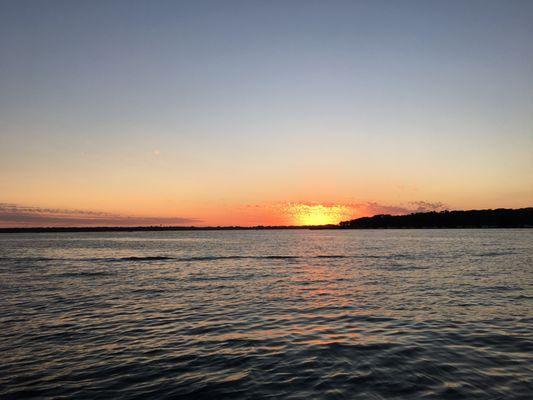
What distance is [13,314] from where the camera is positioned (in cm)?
2256

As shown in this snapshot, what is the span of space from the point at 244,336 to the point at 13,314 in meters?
14.8

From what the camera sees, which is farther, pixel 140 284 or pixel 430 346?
pixel 140 284

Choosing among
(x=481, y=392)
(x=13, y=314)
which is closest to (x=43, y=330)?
(x=13, y=314)

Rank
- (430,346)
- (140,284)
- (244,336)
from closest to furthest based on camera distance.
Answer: (430,346) < (244,336) < (140,284)

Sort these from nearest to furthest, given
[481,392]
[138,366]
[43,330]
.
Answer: [481,392], [138,366], [43,330]

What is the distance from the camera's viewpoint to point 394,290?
29906mm

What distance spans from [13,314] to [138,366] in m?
13.8

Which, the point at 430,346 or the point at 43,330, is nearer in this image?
the point at 430,346

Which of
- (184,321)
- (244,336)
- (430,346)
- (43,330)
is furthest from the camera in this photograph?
(184,321)

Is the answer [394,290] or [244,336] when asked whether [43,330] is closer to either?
[244,336]

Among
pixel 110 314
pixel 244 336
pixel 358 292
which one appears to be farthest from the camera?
pixel 358 292

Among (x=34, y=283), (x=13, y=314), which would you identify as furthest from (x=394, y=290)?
(x=34, y=283)

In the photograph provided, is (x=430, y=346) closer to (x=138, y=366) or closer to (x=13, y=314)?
(x=138, y=366)

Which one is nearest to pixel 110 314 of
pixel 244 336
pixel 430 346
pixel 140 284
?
pixel 244 336
